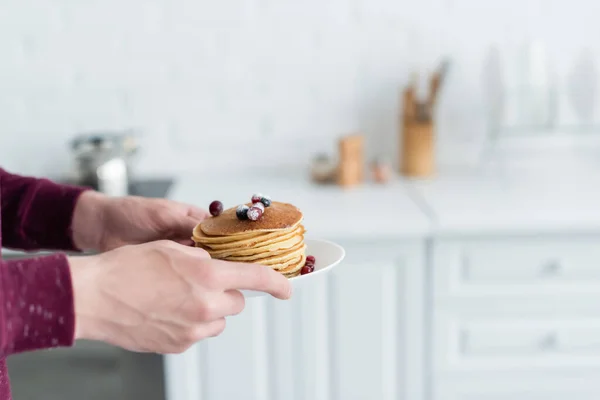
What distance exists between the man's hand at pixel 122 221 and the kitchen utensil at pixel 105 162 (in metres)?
0.72

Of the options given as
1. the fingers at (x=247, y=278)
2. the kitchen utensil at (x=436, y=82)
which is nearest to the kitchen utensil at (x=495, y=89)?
the kitchen utensil at (x=436, y=82)

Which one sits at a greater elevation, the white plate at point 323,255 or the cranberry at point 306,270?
the white plate at point 323,255

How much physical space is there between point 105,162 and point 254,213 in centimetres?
100

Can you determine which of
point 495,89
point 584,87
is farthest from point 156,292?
point 584,87

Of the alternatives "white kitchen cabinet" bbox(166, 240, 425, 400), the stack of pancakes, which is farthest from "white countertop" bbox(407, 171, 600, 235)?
the stack of pancakes

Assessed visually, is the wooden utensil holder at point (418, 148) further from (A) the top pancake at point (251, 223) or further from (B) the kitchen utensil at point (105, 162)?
(A) the top pancake at point (251, 223)

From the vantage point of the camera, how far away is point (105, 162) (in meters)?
1.96

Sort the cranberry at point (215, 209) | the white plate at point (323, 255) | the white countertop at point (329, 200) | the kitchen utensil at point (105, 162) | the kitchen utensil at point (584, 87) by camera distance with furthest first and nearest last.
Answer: the kitchen utensil at point (584, 87) < the kitchen utensil at point (105, 162) < the white countertop at point (329, 200) < the cranberry at point (215, 209) < the white plate at point (323, 255)

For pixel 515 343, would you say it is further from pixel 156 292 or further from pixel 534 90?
Result: pixel 156 292

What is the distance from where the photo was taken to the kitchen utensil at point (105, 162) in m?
1.96

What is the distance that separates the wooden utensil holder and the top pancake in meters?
1.07

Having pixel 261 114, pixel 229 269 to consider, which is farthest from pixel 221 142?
pixel 229 269

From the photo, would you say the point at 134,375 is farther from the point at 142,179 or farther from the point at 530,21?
the point at 530,21

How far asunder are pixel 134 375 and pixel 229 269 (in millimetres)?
1108
